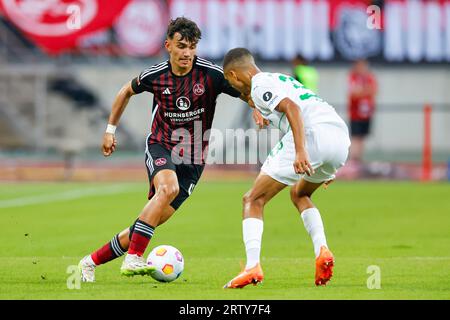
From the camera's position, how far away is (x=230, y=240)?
13.8 m

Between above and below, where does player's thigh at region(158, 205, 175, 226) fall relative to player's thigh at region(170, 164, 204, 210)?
below

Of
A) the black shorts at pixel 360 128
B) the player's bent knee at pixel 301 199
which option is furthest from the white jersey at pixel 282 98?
the black shorts at pixel 360 128

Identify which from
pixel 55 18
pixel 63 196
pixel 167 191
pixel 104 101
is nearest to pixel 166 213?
pixel 167 191

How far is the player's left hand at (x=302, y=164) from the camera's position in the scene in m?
8.58

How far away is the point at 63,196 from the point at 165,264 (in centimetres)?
1161

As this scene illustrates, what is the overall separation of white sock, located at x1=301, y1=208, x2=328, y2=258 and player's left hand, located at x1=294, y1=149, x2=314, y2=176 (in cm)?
100

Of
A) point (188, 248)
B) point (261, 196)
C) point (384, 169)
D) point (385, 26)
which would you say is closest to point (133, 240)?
point (261, 196)

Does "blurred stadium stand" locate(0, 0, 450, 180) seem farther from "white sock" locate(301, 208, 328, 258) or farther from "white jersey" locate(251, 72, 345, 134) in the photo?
"white jersey" locate(251, 72, 345, 134)

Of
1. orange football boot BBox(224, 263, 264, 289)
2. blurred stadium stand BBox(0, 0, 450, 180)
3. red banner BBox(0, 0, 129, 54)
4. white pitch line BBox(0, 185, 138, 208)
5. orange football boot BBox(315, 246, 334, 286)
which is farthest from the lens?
blurred stadium stand BBox(0, 0, 450, 180)

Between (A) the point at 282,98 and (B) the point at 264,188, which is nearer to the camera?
(A) the point at 282,98

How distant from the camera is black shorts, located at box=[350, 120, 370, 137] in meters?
25.7

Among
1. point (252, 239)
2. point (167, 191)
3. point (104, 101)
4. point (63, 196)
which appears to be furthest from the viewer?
point (104, 101)

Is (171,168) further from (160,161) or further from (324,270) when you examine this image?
(324,270)

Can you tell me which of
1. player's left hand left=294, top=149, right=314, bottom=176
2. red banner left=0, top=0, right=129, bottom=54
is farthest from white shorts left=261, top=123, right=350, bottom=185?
red banner left=0, top=0, right=129, bottom=54
